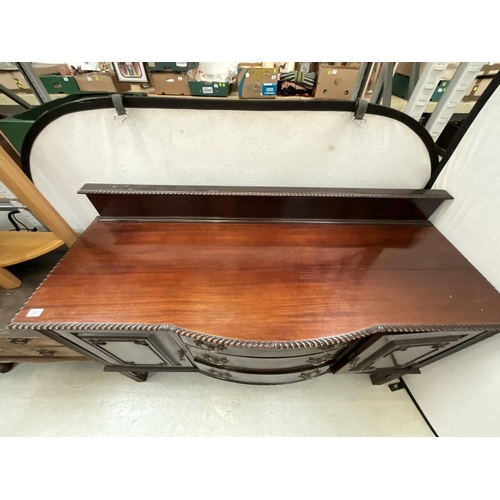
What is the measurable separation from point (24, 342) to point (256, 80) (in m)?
1.57

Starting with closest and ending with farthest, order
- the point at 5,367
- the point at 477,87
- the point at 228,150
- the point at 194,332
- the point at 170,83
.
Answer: the point at 194,332, the point at 228,150, the point at 477,87, the point at 170,83, the point at 5,367

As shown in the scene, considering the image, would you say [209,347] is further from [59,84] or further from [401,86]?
[59,84]

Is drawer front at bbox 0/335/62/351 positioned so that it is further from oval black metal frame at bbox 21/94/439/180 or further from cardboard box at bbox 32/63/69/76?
cardboard box at bbox 32/63/69/76

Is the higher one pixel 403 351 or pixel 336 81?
pixel 336 81

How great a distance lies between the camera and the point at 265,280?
0.70 metres

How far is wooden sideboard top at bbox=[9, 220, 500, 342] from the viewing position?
24.1 inches

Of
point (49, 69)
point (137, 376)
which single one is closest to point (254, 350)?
point (137, 376)

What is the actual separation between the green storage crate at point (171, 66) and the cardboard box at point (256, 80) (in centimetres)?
23

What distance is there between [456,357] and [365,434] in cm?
58

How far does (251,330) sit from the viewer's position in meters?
0.58

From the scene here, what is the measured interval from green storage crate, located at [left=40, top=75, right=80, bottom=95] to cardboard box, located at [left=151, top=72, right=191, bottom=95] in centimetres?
52

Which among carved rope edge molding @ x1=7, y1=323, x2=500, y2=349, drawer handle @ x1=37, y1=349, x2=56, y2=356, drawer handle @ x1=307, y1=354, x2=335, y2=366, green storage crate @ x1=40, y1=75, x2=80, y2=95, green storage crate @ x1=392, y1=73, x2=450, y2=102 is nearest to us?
carved rope edge molding @ x1=7, y1=323, x2=500, y2=349

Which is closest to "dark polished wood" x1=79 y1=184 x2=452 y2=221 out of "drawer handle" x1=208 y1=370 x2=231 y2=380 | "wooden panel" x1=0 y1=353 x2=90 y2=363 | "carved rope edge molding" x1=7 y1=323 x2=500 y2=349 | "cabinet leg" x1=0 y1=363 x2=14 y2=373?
"carved rope edge molding" x1=7 y1=323 x2=500 y2=349
